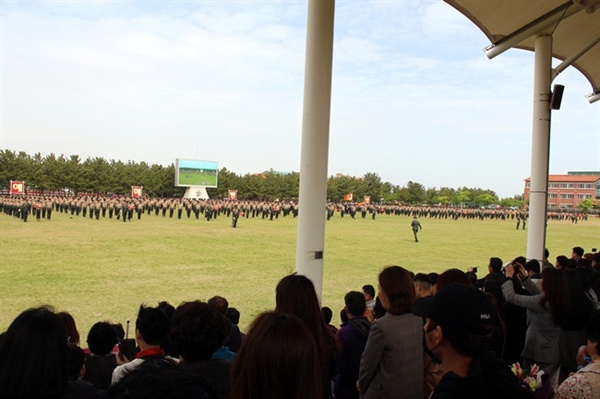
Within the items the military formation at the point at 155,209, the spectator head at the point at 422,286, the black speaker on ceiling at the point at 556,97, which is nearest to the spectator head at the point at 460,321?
the spectator head at the point at 422,286

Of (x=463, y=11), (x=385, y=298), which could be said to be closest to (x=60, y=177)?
(x=463, y=11)

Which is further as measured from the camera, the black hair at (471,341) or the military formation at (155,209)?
the military formation at (155,209)

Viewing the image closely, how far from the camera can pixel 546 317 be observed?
3.42 metres

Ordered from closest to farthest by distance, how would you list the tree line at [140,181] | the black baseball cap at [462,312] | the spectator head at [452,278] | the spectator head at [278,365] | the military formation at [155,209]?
the spectator head at [278,365]
the black baseball cap at [462,312]
the spectator head at [452,278]
the military formation at [155,209]
the tree line at [140,181]

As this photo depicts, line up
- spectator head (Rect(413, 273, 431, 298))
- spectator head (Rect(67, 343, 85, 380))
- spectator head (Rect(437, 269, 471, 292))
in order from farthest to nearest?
spectator head (Rect(413, 273, 431, 298))
spectator head (Rect(437, 269, 471, 292))
spectator head (Rect(67, 343, 85, 380))

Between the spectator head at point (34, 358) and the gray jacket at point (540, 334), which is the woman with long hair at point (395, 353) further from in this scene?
the spectator head at point (34, 358)

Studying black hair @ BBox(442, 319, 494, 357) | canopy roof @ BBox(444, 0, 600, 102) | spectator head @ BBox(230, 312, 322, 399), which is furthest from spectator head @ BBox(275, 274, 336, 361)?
canopy roof @ BBox(444, 0, 600, 102)

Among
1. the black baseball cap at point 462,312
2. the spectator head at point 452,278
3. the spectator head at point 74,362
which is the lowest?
the spectator head at point 74,362

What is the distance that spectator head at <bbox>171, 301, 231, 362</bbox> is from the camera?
1.96 meters

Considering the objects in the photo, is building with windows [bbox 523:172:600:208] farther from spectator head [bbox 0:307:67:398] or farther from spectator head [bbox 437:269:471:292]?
spectator head [bbox 0:307:67:398]

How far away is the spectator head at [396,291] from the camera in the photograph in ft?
8.54

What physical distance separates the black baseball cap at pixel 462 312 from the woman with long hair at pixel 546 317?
1878 millimetres

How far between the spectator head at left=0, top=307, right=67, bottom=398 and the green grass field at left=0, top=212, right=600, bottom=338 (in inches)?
127

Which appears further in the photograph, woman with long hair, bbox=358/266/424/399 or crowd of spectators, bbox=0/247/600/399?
woman with long hair, bbox=358/266/424/399
